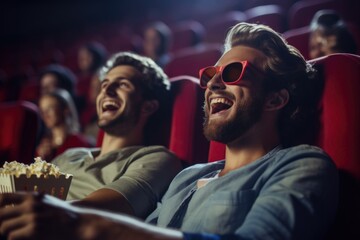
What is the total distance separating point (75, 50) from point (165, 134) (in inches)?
51.9

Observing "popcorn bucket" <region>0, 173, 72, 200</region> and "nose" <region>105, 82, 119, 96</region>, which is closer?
"popcorn bucket" <region>0, 173, 72, 200</region>

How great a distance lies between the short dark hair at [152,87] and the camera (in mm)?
705

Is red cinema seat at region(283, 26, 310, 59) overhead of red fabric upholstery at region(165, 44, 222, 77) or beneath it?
overhead

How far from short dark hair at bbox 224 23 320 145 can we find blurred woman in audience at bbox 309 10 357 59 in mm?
276

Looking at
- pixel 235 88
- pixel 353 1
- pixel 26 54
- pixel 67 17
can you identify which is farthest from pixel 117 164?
pixel 67 17

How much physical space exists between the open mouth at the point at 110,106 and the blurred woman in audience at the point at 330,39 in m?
0.32

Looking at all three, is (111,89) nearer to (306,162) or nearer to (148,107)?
(148,107)

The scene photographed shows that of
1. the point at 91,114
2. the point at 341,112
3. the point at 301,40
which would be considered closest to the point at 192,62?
the point at 301,40

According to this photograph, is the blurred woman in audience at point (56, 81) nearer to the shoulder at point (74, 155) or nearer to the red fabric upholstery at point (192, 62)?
the red fabric upholstery at point (192, 62)

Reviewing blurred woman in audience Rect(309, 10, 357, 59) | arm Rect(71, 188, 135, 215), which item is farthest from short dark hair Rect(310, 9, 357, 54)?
arm Rect(71, 188, 135, 215)

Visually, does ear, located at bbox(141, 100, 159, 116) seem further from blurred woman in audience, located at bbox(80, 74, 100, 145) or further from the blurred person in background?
blurred woman in audience, located at bbox(80, 74, 100, 145)

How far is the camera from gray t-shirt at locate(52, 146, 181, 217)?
1.82 ft

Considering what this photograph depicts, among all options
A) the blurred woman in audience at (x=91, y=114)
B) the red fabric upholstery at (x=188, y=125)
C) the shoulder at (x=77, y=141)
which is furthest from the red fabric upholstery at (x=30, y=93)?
the red fabric upholstery at (x=188, y=125)

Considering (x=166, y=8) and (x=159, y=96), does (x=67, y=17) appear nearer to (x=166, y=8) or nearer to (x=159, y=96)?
(x=166, y=8)
